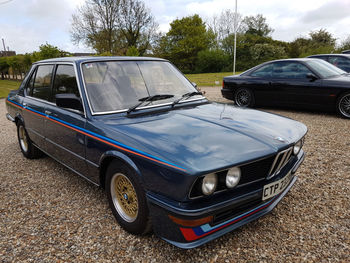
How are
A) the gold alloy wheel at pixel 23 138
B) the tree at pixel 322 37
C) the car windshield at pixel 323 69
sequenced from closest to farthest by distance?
the gold alloy wheel at pixel 23 138
the car windshield at pixel 323 69
the tree at pixel 322 37

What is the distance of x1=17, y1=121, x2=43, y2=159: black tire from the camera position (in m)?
4.30

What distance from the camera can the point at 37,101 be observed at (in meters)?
3.74

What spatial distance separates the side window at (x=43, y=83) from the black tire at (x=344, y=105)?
20.6 feet

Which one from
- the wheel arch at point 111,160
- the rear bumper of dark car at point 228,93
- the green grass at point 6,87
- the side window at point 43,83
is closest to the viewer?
the wheel arch at point 111,160

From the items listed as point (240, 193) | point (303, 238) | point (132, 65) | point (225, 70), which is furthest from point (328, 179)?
point (225, 70)

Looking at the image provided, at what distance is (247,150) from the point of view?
1906 millimetres

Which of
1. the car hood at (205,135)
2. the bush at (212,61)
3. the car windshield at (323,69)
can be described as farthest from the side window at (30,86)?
the bush at (212,61)

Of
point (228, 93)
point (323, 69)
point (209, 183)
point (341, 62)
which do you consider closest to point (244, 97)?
point (228, 93)

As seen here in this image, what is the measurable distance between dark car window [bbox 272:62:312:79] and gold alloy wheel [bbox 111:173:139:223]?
19.8ft

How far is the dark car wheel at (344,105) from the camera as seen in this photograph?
617 cm

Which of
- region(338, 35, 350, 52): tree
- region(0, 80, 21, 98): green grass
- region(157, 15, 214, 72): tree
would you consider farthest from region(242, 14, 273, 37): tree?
region(0, 80, 21, 98): green grass

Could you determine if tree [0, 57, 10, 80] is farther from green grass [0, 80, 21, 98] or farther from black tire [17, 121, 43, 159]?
black tire [17, 121, 43, 159]

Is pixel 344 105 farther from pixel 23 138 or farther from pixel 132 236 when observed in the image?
pixel 23 138

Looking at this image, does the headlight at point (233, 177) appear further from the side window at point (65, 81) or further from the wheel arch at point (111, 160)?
the side window at point (65, 81)
